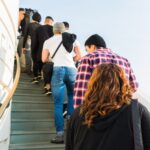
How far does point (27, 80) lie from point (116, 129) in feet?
16.4

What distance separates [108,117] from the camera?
86.4 inches

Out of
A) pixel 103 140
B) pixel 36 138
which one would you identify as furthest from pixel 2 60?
pixel 103 140

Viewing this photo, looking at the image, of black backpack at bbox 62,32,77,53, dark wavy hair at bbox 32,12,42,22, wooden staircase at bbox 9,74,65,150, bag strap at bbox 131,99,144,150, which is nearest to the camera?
bag strap at bbox 131,99,144,150

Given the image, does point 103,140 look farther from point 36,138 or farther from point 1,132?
point 36,138

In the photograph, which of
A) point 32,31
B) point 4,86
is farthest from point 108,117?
point 32,31

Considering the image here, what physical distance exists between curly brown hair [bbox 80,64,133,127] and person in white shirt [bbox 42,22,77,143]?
2432 millimetres

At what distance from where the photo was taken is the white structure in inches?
162

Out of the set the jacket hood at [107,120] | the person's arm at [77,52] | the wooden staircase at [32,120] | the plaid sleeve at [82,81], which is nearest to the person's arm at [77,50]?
the person's arm at [77,52]

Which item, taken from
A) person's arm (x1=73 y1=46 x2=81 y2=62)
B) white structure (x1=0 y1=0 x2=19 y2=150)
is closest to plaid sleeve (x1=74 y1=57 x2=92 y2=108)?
white structure (x1=0 y1=0 x2=19 y2=150)

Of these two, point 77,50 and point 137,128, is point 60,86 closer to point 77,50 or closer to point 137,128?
point 77,50

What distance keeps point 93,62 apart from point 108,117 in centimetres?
140

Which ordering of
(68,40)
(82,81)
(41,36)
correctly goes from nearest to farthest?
(82,81) → (68,40) → (41,36)

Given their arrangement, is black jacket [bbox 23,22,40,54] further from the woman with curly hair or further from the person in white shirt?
the woman with curly hair

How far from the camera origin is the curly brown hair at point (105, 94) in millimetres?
2209
